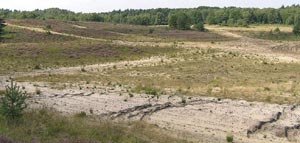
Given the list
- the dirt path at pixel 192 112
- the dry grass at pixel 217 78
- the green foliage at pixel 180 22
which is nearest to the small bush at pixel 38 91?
the dirt path at pixel 192 112

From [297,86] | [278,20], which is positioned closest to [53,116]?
[297,86]

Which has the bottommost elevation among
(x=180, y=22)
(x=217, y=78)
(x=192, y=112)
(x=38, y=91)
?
(x=217, y=78)

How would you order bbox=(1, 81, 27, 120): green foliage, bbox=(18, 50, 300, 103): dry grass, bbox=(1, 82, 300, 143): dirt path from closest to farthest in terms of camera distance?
bbox=(1, 81, 27, 120): green foliage → bbox=(1, 82, 300, 143): dirt path → bbox=(18, 50, 300, 103): dry grass

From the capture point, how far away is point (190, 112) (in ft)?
88.8

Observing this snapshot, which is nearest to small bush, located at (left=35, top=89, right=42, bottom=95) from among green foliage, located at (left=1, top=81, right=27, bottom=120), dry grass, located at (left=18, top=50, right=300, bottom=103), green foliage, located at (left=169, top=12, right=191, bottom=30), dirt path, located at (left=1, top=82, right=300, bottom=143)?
dirt path, located at (left=1, top=82, right=300, bottom=143)

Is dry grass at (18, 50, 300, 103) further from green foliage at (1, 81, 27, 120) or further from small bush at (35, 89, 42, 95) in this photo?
green foliage at (1, 81, 27, 120)

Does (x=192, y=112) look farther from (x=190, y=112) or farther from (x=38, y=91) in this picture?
(x=38, y=91)

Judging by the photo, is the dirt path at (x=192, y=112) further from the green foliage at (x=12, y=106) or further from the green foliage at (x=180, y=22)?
the green foliage at (x=180, y=22)

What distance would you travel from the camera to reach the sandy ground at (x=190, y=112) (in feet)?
75.7

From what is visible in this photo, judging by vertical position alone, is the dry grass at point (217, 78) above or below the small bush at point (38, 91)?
below

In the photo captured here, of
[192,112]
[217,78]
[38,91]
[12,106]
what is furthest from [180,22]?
[12,106]

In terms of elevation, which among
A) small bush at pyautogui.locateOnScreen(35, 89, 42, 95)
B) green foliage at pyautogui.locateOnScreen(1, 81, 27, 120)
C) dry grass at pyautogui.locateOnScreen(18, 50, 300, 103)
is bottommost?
dry grass at pyautogui.locateOnScreen(18, 50, 300, 103)

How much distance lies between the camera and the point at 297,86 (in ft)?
A: 132

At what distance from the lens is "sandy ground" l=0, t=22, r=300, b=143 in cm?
2308
